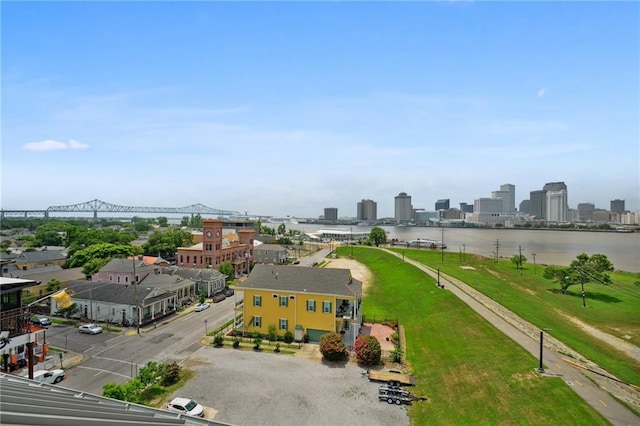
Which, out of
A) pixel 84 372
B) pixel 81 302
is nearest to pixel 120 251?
pixel 81 302

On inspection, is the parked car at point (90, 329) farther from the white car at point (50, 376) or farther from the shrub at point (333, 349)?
the shrub at point (333, 349)

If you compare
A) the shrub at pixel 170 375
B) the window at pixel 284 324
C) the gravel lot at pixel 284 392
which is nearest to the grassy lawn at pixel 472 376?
the gravel lot at pixel 284 392

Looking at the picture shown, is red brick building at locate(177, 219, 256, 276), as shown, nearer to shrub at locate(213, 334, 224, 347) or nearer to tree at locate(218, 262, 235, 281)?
tree at locate(218, 262, 235, 281)

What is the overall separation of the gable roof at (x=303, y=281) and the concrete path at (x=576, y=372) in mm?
13403

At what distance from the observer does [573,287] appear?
54.5 meters

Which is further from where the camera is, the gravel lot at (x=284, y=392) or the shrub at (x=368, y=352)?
the shrub at (x=368, y=352)

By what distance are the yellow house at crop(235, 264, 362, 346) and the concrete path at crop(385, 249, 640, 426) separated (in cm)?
1317

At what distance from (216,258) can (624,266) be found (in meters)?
87.4

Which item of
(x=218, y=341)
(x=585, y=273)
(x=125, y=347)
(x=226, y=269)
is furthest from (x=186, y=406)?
(x=585, y=273)

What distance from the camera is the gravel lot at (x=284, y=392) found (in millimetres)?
18953

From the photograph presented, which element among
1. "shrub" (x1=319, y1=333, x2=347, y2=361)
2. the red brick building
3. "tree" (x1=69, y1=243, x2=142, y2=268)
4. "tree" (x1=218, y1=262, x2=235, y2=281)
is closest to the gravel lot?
"shrub" (x1=319, y1=333, x2=347, y2=361)

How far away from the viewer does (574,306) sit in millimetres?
42781

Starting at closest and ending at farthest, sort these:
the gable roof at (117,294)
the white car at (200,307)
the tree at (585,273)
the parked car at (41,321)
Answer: the parked car at (41,321) → the gable roof at (117,294) → the white car at (200,307) → the tree at (585,273)

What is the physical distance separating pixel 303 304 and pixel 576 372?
19.6m
